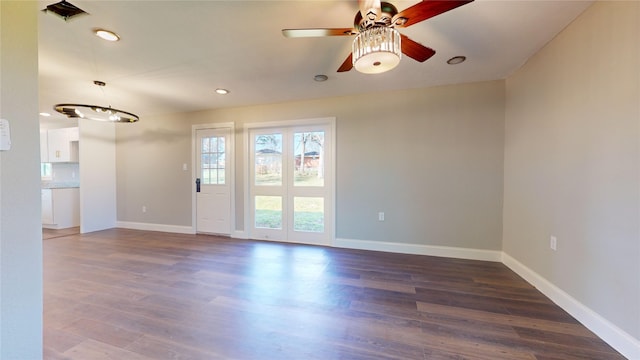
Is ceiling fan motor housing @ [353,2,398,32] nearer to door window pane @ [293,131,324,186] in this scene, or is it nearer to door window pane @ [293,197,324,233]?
door window pane @ [293,131,324,186]

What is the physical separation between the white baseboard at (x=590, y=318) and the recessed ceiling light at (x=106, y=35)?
4.43 metres

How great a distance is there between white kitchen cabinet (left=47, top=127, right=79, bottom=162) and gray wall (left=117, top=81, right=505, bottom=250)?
414 centimetres

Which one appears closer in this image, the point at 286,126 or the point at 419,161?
the point at 419,161

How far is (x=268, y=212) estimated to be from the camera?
4348 mm

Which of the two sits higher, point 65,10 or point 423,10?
point 65,10

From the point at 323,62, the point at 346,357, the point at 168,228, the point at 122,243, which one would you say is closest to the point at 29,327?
the point at 346,357

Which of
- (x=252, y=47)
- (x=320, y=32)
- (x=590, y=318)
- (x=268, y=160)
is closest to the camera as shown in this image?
(x=320, y=32)

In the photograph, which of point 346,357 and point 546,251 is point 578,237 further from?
point 346,357

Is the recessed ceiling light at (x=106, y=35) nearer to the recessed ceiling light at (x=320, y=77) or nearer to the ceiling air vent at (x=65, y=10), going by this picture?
the ceiling air vent at (x=65, y=10)

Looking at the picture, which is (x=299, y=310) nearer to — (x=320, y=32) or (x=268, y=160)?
(x=320, y=32)

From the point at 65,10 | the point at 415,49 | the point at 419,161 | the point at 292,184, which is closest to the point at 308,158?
the point at 292,184

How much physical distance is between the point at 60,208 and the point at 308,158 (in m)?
5.40

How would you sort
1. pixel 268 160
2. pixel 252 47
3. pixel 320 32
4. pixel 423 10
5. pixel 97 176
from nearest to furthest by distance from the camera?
pixel 423 10 < pixel 320 32 < pixel 252 47 < pixel 268 160 < pixel 97 176

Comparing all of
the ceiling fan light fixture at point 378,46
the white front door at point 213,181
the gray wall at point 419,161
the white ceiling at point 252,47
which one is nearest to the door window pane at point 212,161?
the white front door at point 213,181
